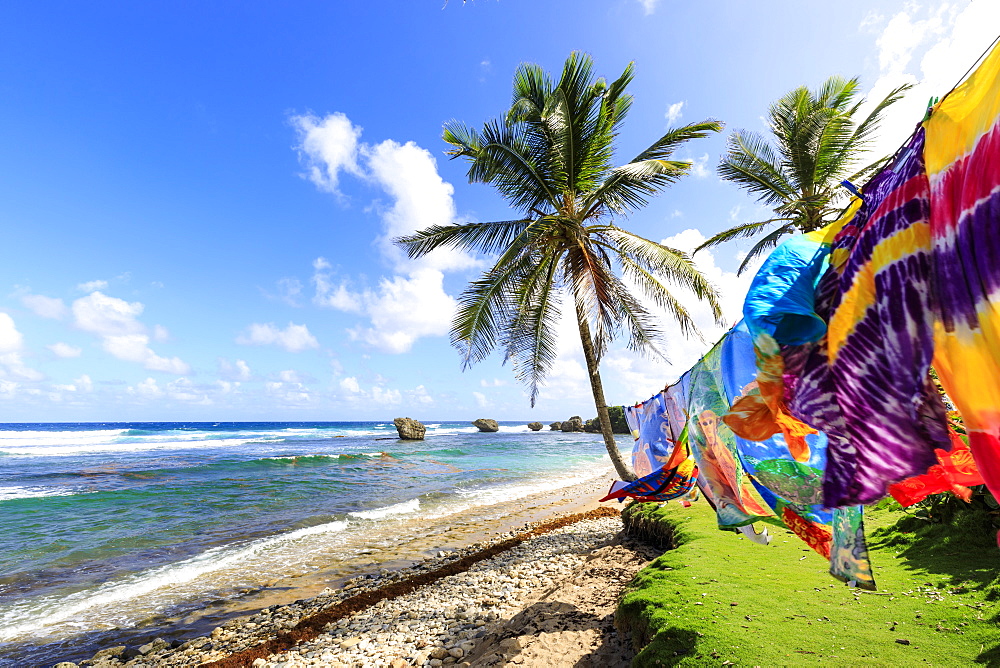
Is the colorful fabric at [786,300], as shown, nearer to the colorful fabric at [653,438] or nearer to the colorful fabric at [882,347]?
the colorful fabric at [882,347]

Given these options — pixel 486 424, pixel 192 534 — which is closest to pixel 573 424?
pixel 486 424

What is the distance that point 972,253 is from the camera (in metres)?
1.10

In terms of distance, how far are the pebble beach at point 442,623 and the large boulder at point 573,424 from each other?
67.5 m

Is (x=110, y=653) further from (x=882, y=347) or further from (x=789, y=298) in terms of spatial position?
(x=882, y=347)

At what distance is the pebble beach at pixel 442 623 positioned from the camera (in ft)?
14.8

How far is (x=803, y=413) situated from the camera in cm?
170

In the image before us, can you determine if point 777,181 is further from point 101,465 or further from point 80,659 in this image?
point 101,465

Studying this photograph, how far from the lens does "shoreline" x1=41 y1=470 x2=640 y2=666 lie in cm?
606

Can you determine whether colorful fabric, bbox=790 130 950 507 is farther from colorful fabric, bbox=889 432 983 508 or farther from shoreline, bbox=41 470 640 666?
→ shoreline, bbox=41 470 640 666

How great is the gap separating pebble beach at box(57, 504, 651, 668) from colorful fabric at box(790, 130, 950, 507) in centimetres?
331

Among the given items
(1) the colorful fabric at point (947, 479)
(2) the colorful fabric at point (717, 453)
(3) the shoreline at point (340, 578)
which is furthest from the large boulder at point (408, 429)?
(1) the colorful fabric at point (947, 479)

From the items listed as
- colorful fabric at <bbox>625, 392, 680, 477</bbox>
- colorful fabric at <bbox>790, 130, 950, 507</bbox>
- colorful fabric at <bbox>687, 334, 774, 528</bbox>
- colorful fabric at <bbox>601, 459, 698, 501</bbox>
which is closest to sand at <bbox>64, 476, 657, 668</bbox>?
colorful fabric at <bbox>601, 459, 698, 501</bbox>

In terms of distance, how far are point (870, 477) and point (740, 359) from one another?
1176 mm

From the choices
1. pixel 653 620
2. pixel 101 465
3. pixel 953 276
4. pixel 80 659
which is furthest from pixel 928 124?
pixel 101 465
